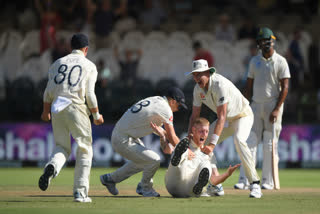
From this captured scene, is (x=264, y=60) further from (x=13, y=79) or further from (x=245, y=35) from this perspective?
(x=13, y=79)

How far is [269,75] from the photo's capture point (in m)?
11.5

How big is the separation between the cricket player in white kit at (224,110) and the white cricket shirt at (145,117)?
0.62 meters

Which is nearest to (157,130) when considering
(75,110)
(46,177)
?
(75,110)

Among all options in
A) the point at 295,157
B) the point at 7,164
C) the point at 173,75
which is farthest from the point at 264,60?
the point at 7,164

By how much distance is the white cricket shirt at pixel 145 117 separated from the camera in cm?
971

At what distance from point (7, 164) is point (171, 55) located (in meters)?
5.51

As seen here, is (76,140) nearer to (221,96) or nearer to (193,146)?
(193,146)

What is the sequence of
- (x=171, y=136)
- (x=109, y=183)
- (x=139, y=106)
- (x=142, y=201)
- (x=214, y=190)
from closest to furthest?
(x=142, y=201) < (x=171, y=136) < (x=139, y=106) < (x=109, y=183) < (x=214, y=190)

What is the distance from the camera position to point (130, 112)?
10008 mm

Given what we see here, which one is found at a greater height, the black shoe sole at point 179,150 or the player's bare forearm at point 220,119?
the player's bare forearm at point 220,119

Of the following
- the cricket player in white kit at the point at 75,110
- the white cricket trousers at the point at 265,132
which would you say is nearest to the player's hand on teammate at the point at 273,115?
the white cricket trousers at the point at 265,132

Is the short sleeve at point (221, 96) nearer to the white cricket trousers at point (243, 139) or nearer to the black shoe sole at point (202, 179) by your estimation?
the white cricket trousers at point (243, 139)

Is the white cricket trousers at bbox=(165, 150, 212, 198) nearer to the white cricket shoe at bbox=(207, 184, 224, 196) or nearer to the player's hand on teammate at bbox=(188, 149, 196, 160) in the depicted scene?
the player's hand on teammate at bbox=(188, 149, 196, 160)

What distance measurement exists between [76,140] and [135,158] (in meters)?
1.15
